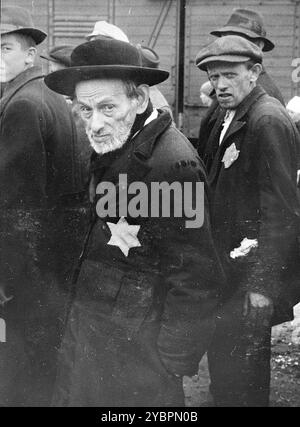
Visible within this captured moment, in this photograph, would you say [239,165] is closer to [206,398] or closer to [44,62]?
[206,398]

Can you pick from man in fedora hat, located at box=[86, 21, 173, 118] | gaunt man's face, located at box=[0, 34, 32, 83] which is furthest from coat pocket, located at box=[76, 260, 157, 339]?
man in fedora hat, located at box=[86, 21, 173, 118]

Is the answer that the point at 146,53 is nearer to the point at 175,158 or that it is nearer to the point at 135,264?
the point at 175,158

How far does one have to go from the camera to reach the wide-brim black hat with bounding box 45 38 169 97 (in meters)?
2.22

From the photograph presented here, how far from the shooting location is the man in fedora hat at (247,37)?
11.6ft

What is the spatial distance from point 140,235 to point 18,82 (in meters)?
1.26

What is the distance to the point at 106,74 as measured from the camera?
2219mm

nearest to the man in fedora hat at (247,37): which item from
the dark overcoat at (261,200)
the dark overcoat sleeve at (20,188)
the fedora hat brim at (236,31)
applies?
the fedora hat brim at (236,31)

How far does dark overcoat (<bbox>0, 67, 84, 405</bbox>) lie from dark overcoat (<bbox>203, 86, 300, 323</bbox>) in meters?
0.78

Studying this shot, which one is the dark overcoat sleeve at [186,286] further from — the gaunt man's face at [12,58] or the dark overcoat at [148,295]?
the gaunt man's face at [12,58]

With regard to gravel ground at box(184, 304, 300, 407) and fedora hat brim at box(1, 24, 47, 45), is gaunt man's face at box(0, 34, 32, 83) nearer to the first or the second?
fedora hat brim at box(1, 24, 47, 45)

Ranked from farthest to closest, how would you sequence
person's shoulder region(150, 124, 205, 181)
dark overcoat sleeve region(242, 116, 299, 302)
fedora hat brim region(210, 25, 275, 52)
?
fedora hat brim region(210, 25, 275, 52) → dark overcoat sleeve region(242, 116, 299, 302) → person's shoulder region(150, 124, 205, 181)

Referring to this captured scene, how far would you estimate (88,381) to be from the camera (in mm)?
2344

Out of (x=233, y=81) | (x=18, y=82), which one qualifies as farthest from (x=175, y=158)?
(x=18, y=82)

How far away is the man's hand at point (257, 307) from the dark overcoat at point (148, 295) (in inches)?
16.3
